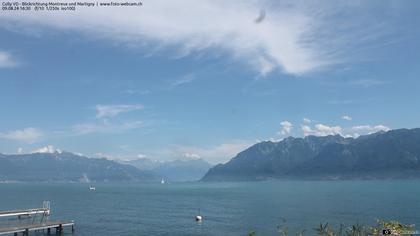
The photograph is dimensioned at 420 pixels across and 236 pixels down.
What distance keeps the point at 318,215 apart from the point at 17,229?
85.0m

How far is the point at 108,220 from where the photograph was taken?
12938 cm

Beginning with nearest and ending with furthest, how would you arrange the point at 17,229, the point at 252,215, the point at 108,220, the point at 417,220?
the point at 17,229, the point at 417,220, the point at 108,220, the point at 252,215

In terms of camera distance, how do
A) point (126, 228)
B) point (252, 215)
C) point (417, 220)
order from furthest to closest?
point (252, 215)
point (417, 220)
point (126, 228)

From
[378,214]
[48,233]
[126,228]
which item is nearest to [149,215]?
[126,228]

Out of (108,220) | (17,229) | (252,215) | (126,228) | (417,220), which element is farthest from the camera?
(252,215)

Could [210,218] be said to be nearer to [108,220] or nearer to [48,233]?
[108,220]

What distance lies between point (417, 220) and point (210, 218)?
58713 millimetres

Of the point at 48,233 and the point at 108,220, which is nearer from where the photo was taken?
the point at 48,233

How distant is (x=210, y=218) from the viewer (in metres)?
136

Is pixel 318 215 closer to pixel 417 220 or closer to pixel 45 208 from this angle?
pixel 417 220

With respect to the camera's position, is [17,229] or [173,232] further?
[173,232]

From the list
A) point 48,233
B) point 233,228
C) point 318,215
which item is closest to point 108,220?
point 48,233

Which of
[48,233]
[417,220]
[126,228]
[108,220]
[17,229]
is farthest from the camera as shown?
[108,220]

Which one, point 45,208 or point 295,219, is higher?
point 45,208
